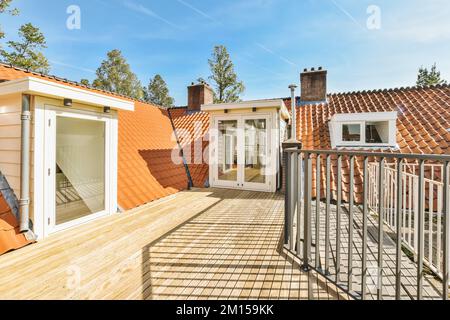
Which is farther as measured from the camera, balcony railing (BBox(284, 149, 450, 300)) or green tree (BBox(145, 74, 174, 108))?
green tree (BBox(145, 74, 174, 108))

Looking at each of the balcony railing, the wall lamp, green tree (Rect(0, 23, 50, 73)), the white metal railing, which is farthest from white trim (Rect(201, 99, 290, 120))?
green tree (Rect(0, 23, 50, 73))

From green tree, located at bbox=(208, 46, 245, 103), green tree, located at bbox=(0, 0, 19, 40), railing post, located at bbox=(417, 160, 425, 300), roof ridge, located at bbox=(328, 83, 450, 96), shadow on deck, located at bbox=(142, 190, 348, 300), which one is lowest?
shadow on deck, located at bbox=(142, 190, 348, 300)

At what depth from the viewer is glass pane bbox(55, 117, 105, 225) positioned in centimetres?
374

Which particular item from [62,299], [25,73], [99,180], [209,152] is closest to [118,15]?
[25,73]

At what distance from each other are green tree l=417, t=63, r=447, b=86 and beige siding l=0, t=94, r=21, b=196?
44.9m

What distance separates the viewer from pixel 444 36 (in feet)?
17.7

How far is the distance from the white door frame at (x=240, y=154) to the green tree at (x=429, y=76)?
39801 mm

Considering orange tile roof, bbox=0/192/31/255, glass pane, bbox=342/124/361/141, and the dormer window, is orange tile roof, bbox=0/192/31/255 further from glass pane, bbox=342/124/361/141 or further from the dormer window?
glass pane, bbox=342/124/361/141

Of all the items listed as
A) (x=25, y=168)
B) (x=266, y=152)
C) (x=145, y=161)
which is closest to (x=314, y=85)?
(x=266, y=152)

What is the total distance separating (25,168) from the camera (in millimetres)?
3207

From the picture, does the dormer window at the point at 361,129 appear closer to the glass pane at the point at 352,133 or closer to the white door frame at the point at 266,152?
the glass pane at the point at 352,133

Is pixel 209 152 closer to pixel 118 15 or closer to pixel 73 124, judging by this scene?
pixel 73 124

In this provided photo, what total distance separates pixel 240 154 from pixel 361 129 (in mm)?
3957

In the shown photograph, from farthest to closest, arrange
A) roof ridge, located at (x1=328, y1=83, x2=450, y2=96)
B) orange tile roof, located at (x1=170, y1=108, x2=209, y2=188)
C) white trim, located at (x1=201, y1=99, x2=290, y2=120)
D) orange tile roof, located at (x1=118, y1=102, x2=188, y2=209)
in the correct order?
1. roof ridge, located at (x1=328, y1=83, x2=450, y2=96)
2. orange tile roof, located at (x1=170, y1=108, x2=209, y2=188)
3. white trim, located at (x1=201, y1=99, x2=290, y2=120)
4. orange tile roof, located at (x1=118, y1=102, x2=188, y2=209)
